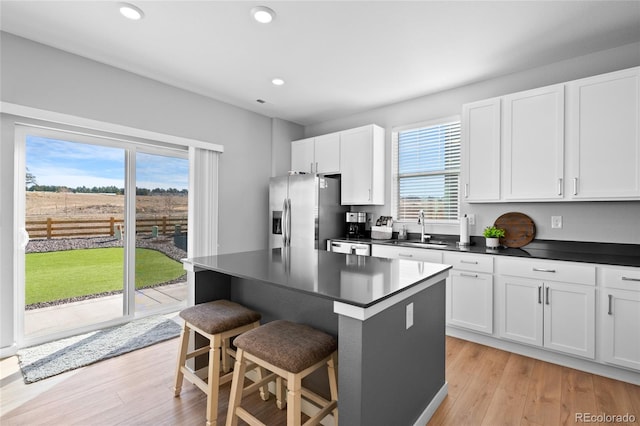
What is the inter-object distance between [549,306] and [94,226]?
4499 mm

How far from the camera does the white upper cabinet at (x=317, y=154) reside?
4.51m

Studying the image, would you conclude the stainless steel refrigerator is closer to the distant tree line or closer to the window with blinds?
the window with blinds

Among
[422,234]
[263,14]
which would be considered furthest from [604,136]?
[263,14]

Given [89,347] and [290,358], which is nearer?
[290,358]

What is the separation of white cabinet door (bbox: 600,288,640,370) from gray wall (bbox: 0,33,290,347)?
3931 millimetres

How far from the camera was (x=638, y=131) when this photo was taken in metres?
2.40

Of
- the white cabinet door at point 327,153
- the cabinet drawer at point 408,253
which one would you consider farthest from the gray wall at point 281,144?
the cabinet drawer at point 408,253

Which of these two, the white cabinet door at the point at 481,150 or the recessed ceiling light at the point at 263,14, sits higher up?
the recessed ceiling light at the point at 263,14

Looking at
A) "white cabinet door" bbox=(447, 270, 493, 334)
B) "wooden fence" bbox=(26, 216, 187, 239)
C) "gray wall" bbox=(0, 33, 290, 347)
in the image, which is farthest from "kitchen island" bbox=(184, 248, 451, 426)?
"gray wall" bbox=(0, 33, 290, 347)

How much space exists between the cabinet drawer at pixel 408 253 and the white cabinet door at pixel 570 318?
0.95 m

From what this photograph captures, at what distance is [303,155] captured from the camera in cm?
491

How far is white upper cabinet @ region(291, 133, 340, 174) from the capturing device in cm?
451

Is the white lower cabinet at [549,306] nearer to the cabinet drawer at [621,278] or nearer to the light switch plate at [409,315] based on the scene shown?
the cabinet drawer at [621,278]

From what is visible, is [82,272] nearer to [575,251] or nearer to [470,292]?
[470,292]
